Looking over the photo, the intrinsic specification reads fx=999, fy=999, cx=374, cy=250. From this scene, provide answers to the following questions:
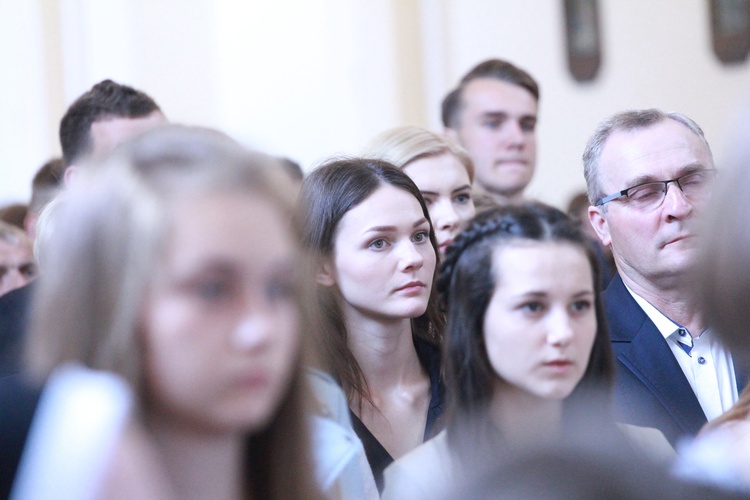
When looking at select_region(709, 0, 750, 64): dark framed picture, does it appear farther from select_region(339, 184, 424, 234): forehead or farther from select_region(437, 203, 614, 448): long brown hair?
select_region(437, 203, 614, 448): long brown hair

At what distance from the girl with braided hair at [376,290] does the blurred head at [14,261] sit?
151 centimetres

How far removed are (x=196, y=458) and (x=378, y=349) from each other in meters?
1.59

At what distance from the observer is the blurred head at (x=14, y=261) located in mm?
3795

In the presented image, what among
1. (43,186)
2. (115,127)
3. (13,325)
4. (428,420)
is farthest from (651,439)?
(43,186)

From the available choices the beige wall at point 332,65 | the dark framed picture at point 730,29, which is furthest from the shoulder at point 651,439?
the dark framed picture at point 730,29

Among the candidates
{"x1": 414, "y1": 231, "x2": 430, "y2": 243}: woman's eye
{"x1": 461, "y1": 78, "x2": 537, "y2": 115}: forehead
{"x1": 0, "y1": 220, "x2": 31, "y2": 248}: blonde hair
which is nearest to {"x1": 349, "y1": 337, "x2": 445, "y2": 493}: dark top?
{"x1": 414, "y1": 231, "x2": 430, "y2": 243}: woman's eye

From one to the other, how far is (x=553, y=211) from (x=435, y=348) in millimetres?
992

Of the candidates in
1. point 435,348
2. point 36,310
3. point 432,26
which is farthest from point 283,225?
point 432,26

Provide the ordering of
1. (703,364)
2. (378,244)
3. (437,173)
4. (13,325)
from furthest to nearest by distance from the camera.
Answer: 1. (437,173)
2. (703,364)
3. (378,244)
4. (13,325)

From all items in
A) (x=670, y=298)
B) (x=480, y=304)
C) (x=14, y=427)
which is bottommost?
(x=670, y=298)

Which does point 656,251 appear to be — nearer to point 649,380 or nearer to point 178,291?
point 649,380

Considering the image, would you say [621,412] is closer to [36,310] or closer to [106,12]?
[36,310]

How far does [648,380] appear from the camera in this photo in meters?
2.69

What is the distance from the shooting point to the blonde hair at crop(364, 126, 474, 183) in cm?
341
